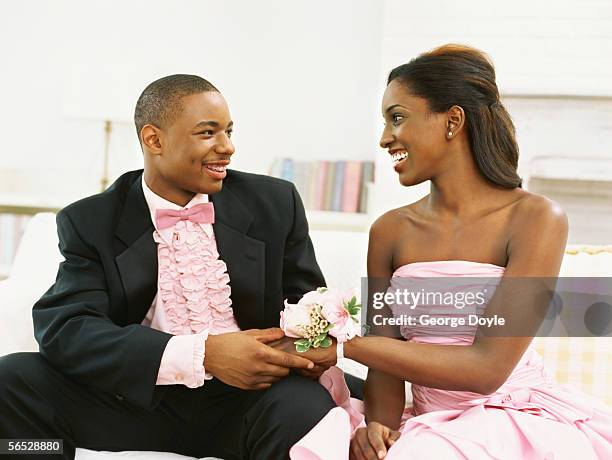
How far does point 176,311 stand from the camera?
1.84 m

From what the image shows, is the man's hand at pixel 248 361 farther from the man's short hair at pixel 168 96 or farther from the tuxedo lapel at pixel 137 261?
the man's short hair at pixel 168 96

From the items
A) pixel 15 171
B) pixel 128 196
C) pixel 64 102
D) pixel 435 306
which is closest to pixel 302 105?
pixel 64 102

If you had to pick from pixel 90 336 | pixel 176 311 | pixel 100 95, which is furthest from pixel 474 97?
pixel 100 95

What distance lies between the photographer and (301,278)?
193 centimetres

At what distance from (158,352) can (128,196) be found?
442 millimetres

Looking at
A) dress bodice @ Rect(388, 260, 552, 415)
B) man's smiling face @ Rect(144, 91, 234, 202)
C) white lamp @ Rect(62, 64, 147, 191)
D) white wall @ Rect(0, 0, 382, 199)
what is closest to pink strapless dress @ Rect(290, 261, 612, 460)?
dress bodice @ Rect(388, 260, 552, 415)

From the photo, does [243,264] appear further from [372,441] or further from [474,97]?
[474,97]

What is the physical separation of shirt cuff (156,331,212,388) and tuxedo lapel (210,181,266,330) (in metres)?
0.21

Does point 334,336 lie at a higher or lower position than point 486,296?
lower

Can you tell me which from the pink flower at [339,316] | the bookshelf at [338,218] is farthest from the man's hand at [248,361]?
the bookshelf at [338,218]

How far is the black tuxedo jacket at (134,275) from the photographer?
1686 millimetres

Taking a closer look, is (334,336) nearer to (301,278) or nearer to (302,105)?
(301,278)

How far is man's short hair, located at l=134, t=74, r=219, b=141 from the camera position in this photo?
188 centimetres

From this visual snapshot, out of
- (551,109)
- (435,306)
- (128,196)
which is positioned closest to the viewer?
(435,306)
